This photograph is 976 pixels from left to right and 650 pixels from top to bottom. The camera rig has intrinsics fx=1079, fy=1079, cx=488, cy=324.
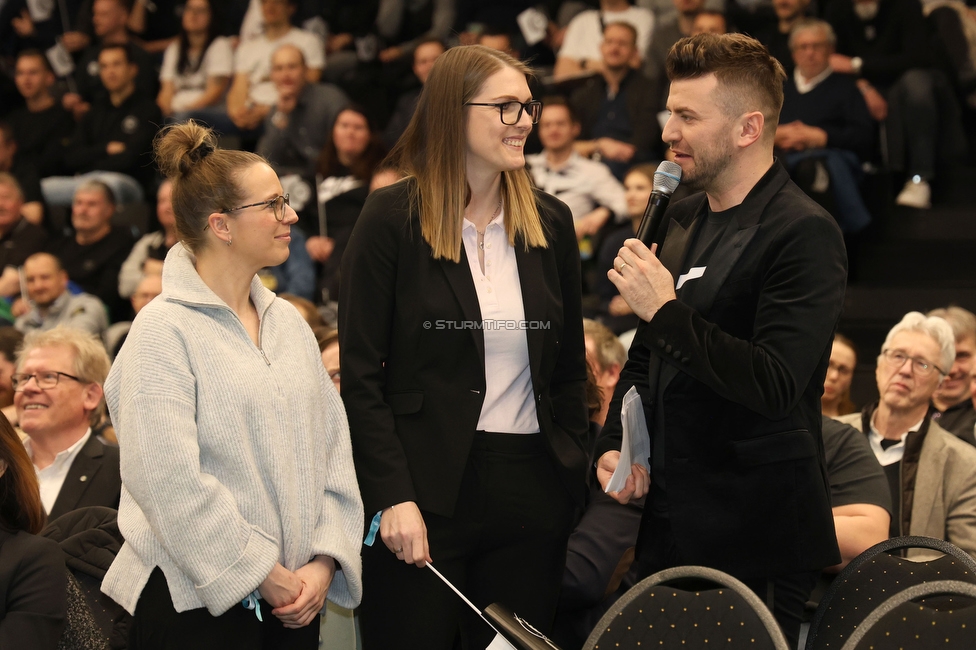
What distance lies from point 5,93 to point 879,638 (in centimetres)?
Result: 867

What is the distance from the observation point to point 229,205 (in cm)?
212

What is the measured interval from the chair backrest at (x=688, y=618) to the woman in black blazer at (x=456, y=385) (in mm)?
423

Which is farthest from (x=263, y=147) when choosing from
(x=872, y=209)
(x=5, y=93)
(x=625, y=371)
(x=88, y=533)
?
(x=625, y=371)

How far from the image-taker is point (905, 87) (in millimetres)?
5879

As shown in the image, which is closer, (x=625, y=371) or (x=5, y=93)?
(x=625, y=371)

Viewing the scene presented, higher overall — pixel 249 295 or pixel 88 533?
pixel 249 295

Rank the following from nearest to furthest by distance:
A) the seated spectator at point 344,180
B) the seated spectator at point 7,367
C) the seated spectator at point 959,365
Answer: the seated spectator at point 959,365 → the seated spectator at point 7,367 → the seated spectator at point 344,180

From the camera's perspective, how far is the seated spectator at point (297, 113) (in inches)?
273

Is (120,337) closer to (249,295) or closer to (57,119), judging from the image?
(57,119)

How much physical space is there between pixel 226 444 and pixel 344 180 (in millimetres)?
4617

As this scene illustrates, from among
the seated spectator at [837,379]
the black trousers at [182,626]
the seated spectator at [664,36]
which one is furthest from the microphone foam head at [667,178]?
the seated spectator at [664,36]

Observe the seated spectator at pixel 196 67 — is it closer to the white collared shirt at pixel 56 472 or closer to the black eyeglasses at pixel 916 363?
the white collared shirt at pixel 56 472

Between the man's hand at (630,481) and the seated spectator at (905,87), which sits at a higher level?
the seated spectator at (905,87)

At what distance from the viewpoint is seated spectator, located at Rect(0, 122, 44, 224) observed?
7.45 meters
